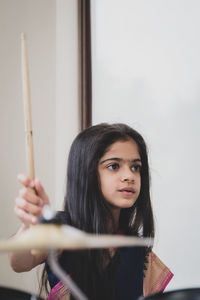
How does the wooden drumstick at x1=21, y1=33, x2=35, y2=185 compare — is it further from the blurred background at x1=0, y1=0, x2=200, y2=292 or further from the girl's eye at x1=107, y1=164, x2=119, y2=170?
the blurred background at x1=0, y1=0, x2=200, y2=292

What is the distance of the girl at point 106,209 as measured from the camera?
2.88 feet

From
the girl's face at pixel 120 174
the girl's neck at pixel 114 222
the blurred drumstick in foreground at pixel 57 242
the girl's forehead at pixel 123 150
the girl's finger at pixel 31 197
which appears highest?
the blurred drumstick in foreground at pixel 57 242

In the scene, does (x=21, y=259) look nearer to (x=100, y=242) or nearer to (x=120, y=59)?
(x=100, y=242)

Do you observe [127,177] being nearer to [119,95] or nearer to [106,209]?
[106,209]

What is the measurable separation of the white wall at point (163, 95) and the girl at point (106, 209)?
1.22 feet

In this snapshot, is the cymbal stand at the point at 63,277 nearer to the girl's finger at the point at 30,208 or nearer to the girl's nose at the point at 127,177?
the girl's finger at the point at 30,208

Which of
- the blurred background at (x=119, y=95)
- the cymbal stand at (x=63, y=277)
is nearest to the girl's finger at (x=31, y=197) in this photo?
the cymbal stand at (x=63, y=277)

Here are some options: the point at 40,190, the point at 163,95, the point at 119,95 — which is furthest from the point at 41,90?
the point at 40,190

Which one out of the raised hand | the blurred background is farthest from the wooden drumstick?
the blurred background

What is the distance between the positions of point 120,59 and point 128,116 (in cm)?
25

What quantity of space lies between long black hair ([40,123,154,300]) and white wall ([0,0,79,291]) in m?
0.48

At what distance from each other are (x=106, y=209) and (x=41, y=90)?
2.40 ft

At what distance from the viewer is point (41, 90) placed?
58.9 inches

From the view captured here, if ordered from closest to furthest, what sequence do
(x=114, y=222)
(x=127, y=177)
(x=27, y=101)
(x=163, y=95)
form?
(x=27, y=101) → (x=127, y=177) → (x=114, y=222) → (x=163, y=95)
